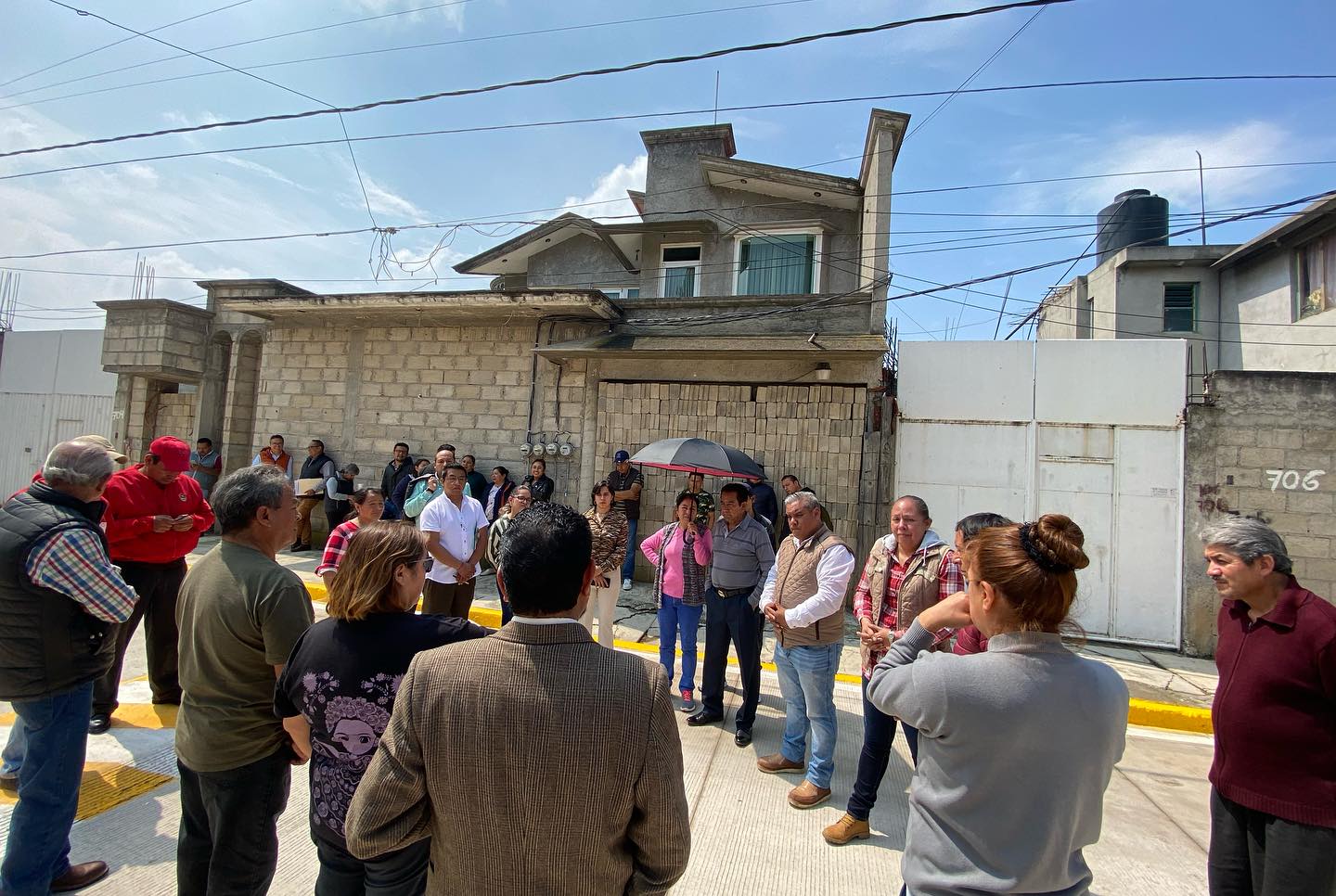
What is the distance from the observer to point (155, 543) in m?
4.31

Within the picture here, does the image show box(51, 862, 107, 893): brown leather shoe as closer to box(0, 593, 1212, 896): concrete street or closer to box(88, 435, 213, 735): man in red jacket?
box(0, 593, 1212, 896): concrete street

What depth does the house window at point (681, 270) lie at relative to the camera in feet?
43.2

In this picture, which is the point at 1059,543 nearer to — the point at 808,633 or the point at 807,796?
the point at 808,633

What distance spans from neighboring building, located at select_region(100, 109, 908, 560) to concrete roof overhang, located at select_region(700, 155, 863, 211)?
39mm

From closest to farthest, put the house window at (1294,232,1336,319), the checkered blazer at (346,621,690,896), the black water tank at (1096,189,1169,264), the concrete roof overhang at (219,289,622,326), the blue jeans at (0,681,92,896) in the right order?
the checkered blazer at (346,621,690,896) < the blue jeans at (0,681,92,896) < the concrete roof overhang at (219,289,622,326) < the house window at (1294,232,1336,319) < the black water tank at (1096,189,1169,264)

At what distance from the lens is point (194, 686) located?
220cm

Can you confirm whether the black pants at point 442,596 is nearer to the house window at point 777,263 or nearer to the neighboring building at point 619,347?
the neighboring building at point 619,347

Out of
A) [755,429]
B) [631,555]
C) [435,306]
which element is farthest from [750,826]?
[435,306]

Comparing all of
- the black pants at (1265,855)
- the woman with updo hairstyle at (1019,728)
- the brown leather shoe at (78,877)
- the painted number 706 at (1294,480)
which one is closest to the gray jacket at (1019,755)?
the woman with updo hairstyle at (1019,728)

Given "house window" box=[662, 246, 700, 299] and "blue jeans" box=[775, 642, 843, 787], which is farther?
"house window" box=[662, 246, 700, 299]

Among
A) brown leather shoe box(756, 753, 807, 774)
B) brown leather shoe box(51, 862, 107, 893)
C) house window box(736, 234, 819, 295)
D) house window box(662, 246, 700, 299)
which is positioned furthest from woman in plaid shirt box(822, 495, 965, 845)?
house window box(662, 246, 700, 299)

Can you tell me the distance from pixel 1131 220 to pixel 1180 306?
15.8ft

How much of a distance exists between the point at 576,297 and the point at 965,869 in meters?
8.83

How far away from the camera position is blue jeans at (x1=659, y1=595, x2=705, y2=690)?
5.10 metres
